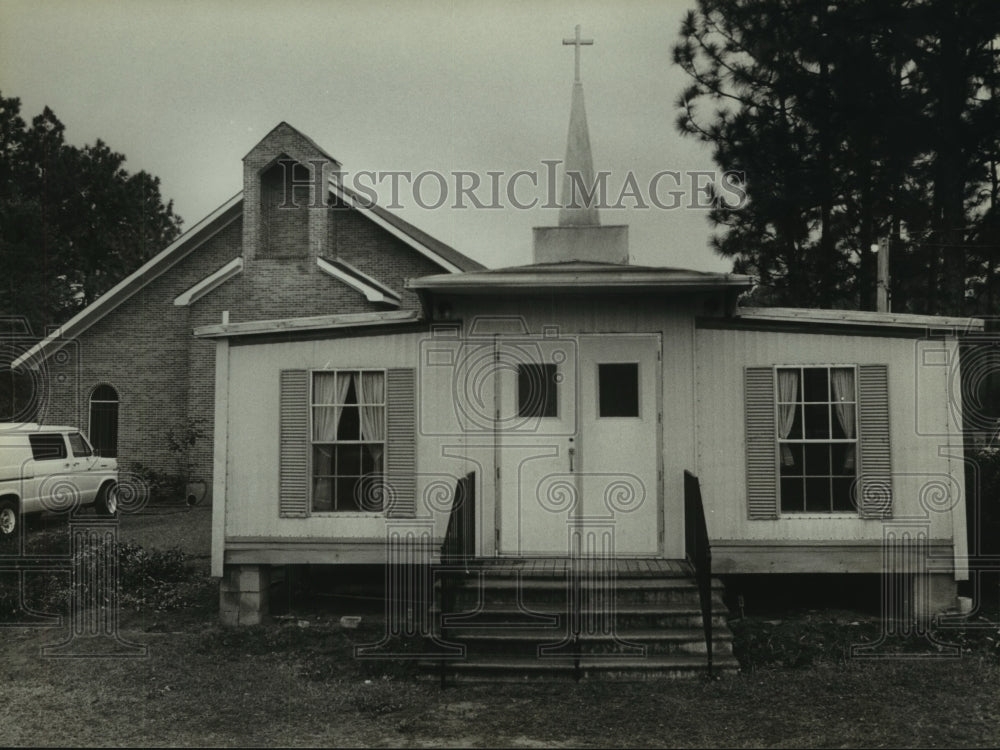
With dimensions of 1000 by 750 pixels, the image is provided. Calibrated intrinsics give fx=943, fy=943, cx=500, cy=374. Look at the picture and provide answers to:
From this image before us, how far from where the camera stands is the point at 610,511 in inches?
362

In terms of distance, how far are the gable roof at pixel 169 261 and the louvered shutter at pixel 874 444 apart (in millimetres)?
13847

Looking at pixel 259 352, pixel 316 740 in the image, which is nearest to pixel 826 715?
pixel 316 740

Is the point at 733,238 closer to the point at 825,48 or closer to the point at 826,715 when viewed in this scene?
the point at 825,48

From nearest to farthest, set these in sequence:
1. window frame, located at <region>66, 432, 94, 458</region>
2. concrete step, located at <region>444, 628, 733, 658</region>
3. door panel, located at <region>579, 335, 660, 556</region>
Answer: concrete step, located at <region>444, 628, 733, 658</region>
door panel, located at <region>579, 335, 660, 556</region>
window frame, located at <region>66, 432, 94, 458</region>

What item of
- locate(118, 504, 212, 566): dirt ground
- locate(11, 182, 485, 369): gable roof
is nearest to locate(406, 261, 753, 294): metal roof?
locate(118, 504, 212, 566): dirt ground

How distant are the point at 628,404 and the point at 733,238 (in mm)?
11308

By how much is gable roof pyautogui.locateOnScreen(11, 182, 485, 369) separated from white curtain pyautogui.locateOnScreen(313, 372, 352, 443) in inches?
496

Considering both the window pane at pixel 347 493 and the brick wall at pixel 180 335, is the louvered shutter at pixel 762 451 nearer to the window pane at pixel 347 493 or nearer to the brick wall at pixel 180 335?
the window pane at pixel 347 493

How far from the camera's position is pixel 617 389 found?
9289mm

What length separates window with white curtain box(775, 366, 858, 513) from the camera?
356 inches

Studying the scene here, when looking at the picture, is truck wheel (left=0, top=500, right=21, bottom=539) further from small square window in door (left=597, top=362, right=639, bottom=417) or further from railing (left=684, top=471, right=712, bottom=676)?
railing (left=684, top=471, right=712, bottom=676)

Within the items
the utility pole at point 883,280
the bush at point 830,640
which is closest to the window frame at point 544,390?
the bush at point 830,640

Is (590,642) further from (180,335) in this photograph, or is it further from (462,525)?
(180,335)

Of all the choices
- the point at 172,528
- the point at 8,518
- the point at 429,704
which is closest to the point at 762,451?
the point at 429,704
